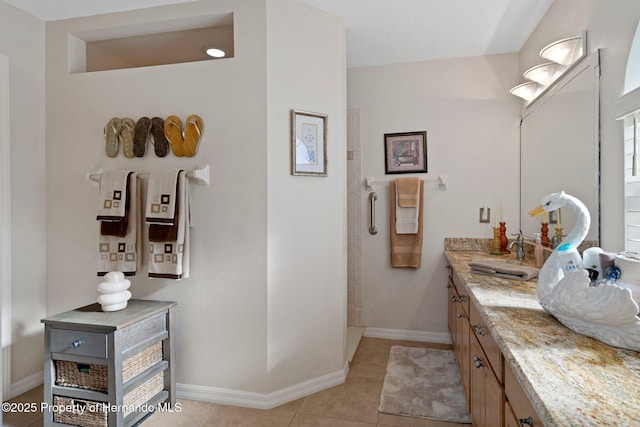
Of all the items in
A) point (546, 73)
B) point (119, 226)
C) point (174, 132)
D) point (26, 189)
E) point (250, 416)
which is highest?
point (546, 73)

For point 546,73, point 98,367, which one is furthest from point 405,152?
point 98,367

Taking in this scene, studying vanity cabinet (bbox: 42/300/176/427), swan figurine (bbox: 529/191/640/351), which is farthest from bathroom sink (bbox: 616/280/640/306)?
vanity cabinet (bbox: 42/300/176/427)

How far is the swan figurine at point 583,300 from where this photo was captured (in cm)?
95

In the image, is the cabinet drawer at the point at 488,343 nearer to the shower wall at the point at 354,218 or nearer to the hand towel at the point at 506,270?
the hand towel at the point at 506,270

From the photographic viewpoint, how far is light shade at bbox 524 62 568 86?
210cm

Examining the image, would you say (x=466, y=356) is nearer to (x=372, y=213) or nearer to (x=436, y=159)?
(x=372, y=213)

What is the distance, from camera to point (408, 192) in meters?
2.96

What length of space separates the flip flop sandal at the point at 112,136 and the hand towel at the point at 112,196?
0.21 m

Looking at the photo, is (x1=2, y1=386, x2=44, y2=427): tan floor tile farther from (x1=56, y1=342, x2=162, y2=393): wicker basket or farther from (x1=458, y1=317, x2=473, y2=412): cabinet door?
(x1=458, y1=317, x2=473, y2=412): cabinet door

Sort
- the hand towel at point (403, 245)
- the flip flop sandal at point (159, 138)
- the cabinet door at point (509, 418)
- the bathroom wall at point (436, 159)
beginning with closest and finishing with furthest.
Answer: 1. the cabinet door at point (509, 418)
2. the flip flop sandal at point (159, 138)
3. the bathroom wall at point (436, 159)
4. the hand towel at point (403, 245)

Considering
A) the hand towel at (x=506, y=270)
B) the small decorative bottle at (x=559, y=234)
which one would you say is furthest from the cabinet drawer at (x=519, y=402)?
the small decorative bottle at (x=559, y=234)

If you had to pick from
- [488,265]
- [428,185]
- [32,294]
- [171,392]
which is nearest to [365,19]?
[428,185]

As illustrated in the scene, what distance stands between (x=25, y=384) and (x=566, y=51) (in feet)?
12.9

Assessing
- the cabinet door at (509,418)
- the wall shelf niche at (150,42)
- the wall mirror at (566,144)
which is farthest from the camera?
the wall shelf niche at (150,42)
